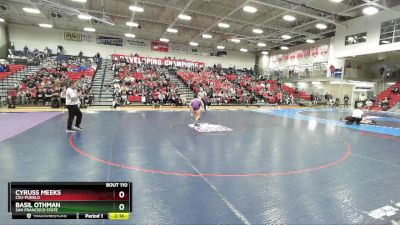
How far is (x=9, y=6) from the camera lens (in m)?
20.5

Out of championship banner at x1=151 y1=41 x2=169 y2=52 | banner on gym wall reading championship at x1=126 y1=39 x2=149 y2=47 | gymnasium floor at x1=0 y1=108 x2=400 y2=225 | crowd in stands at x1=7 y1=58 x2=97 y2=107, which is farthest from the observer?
championship banner at x1=151 y1=41 x2=169 y2=52

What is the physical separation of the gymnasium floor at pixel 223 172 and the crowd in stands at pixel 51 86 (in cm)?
831

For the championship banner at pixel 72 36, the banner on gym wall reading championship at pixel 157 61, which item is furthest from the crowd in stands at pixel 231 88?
the championship banner at pixel 72 36

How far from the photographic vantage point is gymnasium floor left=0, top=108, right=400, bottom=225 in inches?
118

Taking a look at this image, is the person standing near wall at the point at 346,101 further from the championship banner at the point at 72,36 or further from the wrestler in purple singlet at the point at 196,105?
the championship banner at the point at 72,36

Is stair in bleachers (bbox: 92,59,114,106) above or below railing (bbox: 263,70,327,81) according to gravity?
below

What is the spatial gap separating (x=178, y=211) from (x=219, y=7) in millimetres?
19564

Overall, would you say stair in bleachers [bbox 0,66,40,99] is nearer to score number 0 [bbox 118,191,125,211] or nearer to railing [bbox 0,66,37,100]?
railing [bbox 0,66,37,100]

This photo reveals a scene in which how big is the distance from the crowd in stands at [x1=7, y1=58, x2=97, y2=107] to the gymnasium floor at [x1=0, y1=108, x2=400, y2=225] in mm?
8312

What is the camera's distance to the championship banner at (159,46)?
31.3 metres

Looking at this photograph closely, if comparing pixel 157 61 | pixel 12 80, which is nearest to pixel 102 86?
pixel 12 80

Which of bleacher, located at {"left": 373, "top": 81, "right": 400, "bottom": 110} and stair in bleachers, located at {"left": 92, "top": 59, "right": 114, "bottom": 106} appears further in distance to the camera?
bleacher, located at {"left": 373, "top": 81, "right": 400, "bottom": 110}

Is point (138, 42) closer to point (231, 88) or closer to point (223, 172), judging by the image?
point (231, 88)
